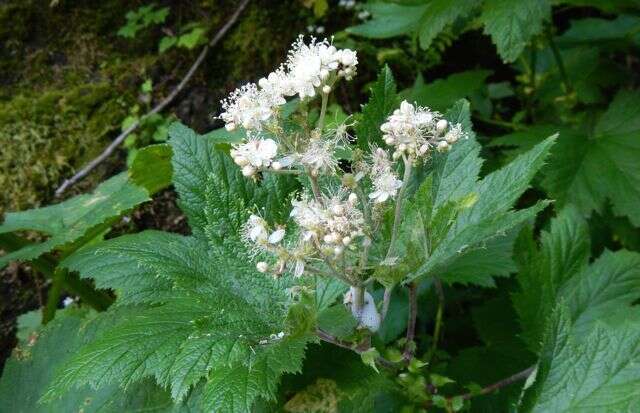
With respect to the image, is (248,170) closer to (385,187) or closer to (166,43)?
(385,187)

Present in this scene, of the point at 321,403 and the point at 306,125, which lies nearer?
the point at 306,125

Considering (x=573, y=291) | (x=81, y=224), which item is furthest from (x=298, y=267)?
(x=81, y=224)

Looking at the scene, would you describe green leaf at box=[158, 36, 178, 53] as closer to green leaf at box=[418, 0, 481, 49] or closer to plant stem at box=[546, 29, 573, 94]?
green leaf at box=[418, 0, 481, 49]

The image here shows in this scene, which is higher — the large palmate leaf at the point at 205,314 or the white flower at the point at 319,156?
the white flower at the point at 319,156

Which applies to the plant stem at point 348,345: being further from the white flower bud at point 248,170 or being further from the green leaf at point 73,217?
the green leaf at point 73,217

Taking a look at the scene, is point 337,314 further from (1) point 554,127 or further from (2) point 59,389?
(1) point 554,127

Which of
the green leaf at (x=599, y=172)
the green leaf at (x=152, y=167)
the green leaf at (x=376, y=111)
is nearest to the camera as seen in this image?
the green leaf at (x=376, y=111)

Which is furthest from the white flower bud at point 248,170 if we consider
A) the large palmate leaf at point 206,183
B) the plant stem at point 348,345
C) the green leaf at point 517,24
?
the green leaf at point 517,24
